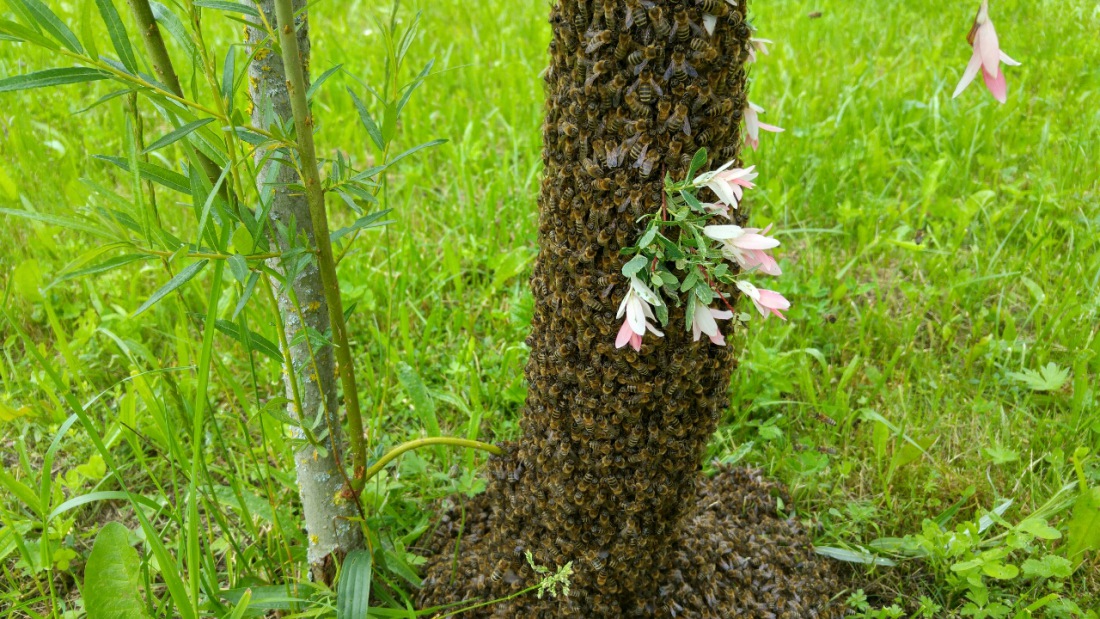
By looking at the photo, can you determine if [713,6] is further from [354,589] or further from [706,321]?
[354,589]

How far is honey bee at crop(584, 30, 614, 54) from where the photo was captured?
1.27 m

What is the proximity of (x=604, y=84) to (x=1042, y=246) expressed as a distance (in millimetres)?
2553

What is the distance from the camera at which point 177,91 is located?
1335 mm

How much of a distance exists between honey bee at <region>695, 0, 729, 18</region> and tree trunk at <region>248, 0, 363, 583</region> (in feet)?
2.51

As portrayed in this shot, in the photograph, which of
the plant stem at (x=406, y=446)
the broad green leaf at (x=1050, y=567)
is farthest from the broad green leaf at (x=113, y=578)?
the broad green leaf at (x=1050, y=567)

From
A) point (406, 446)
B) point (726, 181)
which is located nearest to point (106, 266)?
point (406, 446)

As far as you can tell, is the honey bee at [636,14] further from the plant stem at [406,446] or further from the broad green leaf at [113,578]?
the broad green leaf at [113,578]

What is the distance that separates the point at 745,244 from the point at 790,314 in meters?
1.74

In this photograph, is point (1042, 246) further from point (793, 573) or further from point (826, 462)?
point (793, 573)

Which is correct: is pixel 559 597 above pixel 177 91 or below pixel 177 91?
below

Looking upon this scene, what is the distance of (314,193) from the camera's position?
1384 mm

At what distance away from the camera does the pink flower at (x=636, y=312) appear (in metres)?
1.32

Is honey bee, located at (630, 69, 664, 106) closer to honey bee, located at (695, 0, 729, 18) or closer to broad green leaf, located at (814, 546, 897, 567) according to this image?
honey bee, located at (695, 0, 729, 18)

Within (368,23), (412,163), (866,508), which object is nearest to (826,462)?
(866,508)
